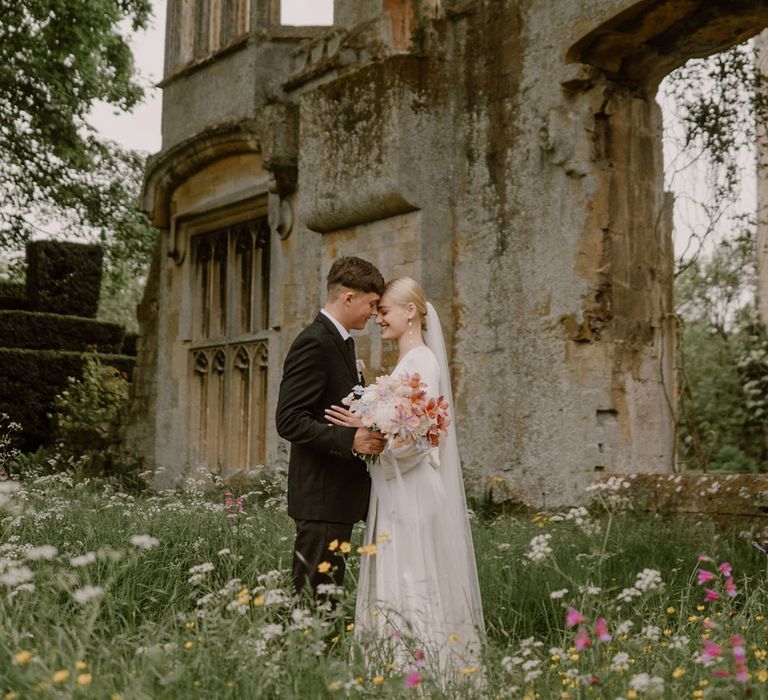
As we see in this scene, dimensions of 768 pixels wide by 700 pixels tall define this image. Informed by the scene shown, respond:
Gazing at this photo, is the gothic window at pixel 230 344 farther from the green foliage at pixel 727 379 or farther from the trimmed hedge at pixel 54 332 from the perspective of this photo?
the trimmed hedge at pixel 54 332

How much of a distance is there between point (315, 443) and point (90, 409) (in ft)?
34.7

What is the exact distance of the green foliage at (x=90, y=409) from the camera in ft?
42.2

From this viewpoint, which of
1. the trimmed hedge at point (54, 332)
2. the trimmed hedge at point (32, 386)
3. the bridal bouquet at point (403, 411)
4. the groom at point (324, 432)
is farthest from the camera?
the trimmed hedge at point (54, 332)

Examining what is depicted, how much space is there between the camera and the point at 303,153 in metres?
8.80

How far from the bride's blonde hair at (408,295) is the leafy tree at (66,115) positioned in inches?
384

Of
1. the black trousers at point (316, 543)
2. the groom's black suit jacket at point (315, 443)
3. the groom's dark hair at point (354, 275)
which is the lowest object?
the black trousers at point (316, 543)

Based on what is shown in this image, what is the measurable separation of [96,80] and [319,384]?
37.1 ft

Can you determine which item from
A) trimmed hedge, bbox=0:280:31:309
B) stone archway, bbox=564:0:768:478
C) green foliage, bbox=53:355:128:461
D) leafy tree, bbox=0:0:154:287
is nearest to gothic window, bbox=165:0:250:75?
leafy tree, bbox=0:0:154:287

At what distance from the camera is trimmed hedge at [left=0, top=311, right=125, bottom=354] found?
16.4 meters

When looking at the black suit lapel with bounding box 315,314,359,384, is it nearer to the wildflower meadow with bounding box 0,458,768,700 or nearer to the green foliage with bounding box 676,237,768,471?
the wildflower meadow with bounding box 0,458,768,700

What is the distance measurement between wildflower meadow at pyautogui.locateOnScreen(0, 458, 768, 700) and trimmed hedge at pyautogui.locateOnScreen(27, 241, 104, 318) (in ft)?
31.6

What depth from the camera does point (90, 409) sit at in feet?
46.8

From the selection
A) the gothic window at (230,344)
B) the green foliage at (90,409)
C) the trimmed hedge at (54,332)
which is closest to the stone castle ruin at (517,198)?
the gothic window at (230,344)

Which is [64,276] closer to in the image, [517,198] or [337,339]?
[517,198]
